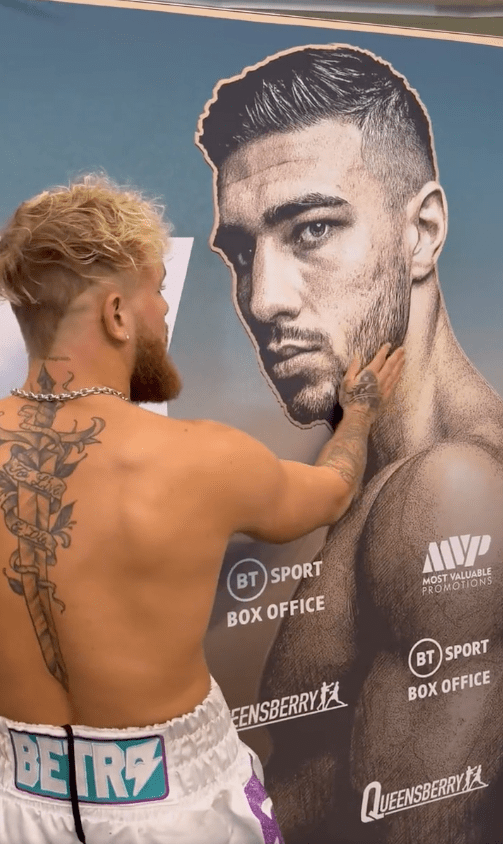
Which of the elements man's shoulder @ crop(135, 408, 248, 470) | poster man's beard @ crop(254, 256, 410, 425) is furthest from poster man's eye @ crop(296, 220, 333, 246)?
man's shoulder @ crop(135, 408, 248, 470)

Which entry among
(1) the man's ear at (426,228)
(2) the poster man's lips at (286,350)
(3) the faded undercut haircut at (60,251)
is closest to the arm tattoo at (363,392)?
(2) the poster man's lips at (286,350)

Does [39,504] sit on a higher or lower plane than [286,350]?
lower

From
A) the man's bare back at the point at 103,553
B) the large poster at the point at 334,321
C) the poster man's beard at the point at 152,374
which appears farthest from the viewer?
the large poster at the point at 334,321

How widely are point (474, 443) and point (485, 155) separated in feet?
2.27

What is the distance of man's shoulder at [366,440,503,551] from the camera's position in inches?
80.3

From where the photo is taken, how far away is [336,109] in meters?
1.89

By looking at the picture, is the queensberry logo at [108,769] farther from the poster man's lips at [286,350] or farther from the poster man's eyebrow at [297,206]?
the poster man's eyebrow at [297,206]

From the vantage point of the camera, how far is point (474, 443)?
7.04 feet

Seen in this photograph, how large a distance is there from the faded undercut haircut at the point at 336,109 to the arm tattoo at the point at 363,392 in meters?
0.39

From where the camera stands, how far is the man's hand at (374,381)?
1934mm

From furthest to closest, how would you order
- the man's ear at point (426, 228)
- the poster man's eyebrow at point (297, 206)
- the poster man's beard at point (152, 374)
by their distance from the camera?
the man's ear at point (426, 228)
the poster man's eyebrow at point (297, 206)
the poster man's beard at point (152, 374)

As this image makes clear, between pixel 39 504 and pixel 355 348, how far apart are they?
0.86 m

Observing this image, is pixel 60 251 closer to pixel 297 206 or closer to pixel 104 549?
pixel 104 549

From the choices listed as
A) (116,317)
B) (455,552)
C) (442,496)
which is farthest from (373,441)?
(116,317)
